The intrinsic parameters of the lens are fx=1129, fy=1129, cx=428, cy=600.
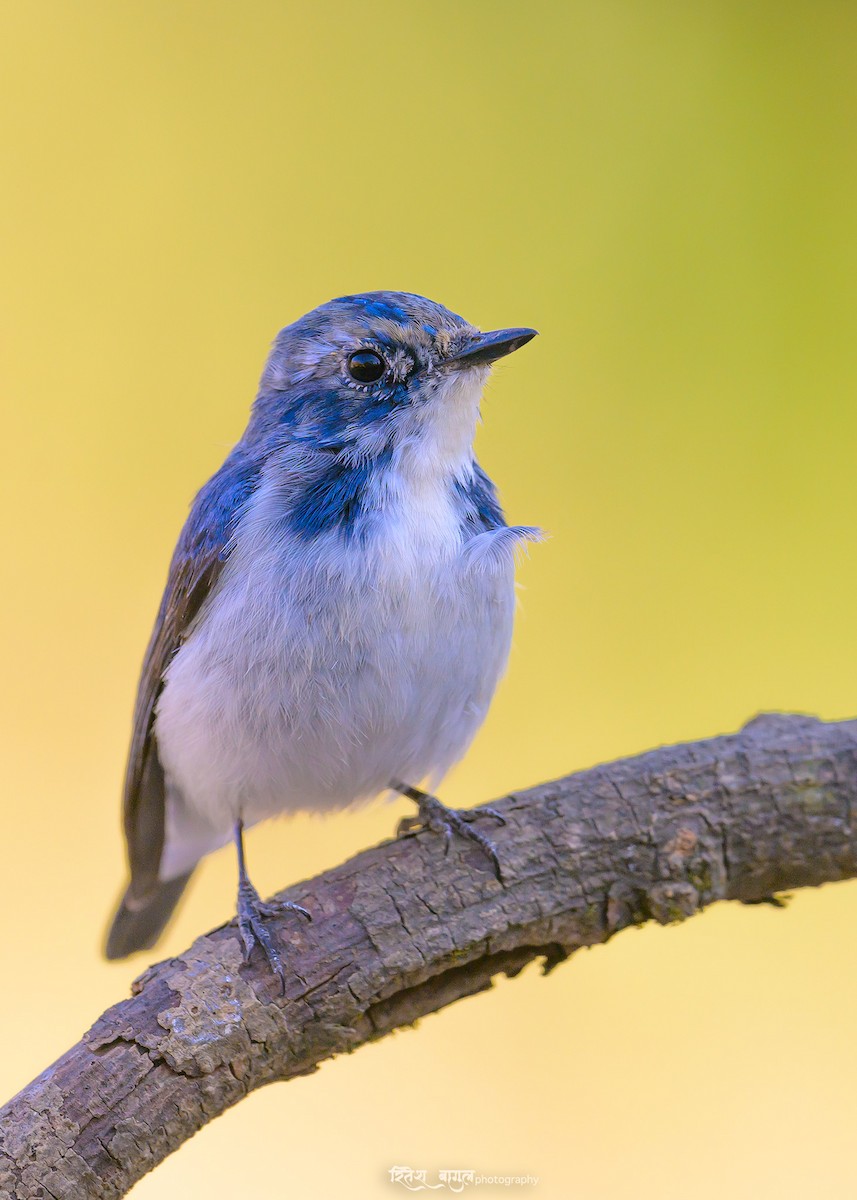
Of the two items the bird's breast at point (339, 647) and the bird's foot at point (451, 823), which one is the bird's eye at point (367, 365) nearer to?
the bird's breast at point (339, 647)

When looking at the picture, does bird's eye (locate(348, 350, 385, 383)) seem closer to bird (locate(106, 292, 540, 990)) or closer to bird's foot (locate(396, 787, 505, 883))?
bird (locate(106, 292, 540, 990))

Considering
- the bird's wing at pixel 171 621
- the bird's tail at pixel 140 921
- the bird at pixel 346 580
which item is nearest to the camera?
the bird at pixel 346 580

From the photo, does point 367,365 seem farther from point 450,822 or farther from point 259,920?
point 259,920

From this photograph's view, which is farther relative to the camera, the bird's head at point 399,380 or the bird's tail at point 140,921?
the bird's tail at point 140,921

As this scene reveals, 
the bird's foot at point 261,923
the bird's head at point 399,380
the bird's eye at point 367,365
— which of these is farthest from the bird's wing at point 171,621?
the bird's foot at point 261,923

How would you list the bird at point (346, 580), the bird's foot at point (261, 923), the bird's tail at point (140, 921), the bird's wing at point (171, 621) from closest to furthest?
the bird's foot at point (261, 923)
the bird at point (346, 580)
the bird's wing at point (171, 621)
the bird's tail at point (140, 921)

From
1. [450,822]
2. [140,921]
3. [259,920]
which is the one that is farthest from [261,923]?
[140,921]

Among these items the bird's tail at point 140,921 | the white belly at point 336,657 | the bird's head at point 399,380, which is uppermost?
the bird's head at point 399,380
